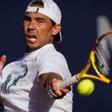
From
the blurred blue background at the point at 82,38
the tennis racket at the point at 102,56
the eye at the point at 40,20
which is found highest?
the eye at the point at 40,20

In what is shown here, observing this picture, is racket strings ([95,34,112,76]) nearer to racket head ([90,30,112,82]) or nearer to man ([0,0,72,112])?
racket head ([90,30,112,82])

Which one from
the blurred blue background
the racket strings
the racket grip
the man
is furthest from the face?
the blurred blue background

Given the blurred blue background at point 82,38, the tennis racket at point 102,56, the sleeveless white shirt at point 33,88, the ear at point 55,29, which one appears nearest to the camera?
the tennis racket at point 102,56

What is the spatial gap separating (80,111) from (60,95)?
2.46 m

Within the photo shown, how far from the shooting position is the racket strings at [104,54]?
3.13m

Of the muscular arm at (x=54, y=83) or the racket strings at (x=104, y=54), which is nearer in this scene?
the muscular arm at (x=54, y=83)

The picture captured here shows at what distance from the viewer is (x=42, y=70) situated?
2990 millimetres

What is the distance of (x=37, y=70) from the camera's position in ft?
10.4

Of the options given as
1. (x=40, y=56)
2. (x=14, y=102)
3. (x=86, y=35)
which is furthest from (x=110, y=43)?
(x=86, y=35)

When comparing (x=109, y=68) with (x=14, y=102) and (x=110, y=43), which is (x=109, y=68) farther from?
(x=14, y=102)

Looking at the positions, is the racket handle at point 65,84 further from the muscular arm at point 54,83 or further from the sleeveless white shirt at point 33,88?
the sleeveless white shirt at point 33,88

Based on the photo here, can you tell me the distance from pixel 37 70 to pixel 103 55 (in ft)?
1.17

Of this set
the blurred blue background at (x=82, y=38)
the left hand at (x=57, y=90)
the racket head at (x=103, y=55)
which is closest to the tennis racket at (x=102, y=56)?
the racket head at (x=103, y=55)

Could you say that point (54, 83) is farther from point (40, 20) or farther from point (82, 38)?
point (82, 38)
